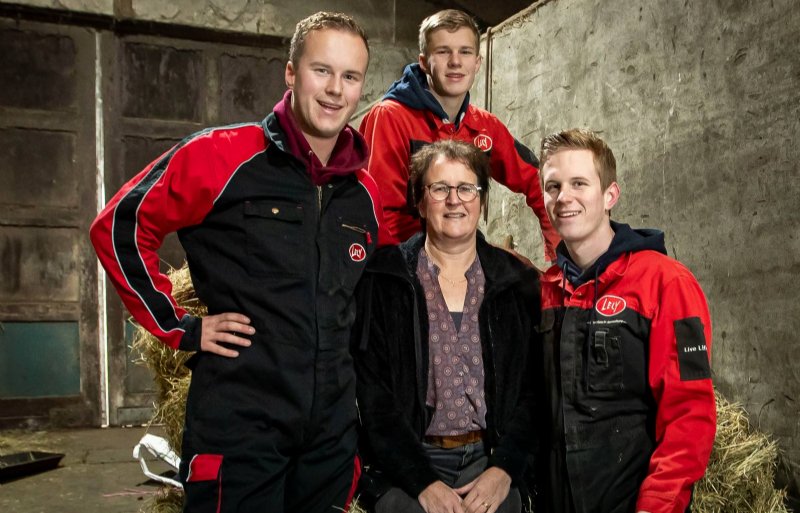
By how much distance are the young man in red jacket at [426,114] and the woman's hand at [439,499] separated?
3.20 feet

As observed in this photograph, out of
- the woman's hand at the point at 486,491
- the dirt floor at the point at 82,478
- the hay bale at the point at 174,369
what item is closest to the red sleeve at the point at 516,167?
the woman's hand at the point at 486,491

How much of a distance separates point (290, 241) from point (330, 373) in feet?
1.22

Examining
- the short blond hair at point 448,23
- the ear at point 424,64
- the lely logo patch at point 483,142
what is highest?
the short blond hair at point 448,23

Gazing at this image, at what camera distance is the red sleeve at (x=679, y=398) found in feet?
5.82

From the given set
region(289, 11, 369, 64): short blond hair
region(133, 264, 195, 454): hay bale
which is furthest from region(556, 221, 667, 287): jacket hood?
region(133, 264, 195, 454): hay bale

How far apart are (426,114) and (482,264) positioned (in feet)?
2.76

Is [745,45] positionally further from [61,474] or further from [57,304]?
[57,304]

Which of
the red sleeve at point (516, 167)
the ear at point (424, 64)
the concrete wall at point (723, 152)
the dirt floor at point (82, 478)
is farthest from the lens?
the dirt floor at point (82, 478)

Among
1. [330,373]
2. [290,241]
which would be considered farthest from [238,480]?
[290,241]

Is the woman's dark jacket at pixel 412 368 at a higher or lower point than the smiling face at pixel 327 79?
lower

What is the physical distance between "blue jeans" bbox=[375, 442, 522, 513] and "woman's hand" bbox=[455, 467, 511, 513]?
0.03m

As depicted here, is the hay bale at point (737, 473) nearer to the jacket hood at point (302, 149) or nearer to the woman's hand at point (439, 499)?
the woman's hand at point (439, 499)

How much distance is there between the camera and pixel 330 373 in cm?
194

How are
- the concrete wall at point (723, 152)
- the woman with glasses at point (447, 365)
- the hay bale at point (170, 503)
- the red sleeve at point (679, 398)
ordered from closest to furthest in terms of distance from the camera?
the red sleeve at point (679, 398) < the woman with glasses at point (447, 365) < the concrete wall at point (723, 152) < the hay bale at point (170, 503)
